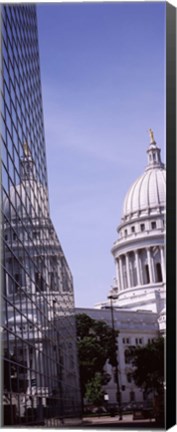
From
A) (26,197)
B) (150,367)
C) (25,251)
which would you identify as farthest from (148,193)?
(25,251)

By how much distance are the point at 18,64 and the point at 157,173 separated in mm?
82214

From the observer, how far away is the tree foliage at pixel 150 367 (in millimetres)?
60688

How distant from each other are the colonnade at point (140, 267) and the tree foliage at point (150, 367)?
2996 centimetres

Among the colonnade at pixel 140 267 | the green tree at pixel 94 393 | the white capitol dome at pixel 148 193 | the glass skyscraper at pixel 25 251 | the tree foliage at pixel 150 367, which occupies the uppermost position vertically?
the white capitol dome at pixel 148 193

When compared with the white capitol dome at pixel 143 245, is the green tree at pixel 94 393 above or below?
below

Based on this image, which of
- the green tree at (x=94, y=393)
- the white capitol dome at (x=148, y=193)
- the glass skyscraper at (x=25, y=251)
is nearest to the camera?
the glass skyscraper at (x=25, y=251)

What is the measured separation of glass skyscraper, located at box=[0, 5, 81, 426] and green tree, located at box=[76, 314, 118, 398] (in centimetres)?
3372

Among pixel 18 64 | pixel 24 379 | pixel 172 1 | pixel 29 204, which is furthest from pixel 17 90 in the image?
pixel 24 379

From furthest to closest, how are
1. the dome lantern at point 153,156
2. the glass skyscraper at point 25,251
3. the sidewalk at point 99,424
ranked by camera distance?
the dome lantern at point 153,156 → the sidewalk at point 99,424 → the glass skyscraper at point 25,251

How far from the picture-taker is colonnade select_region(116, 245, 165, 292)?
95562 mm

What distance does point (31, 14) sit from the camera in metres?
27.2

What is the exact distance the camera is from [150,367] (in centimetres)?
6353

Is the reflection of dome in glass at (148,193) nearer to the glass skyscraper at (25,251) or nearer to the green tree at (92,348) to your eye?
the green tree at (92,348)

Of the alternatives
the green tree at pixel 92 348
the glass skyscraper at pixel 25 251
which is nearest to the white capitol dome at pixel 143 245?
the green tree at pixel 92 348
